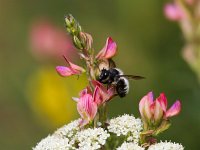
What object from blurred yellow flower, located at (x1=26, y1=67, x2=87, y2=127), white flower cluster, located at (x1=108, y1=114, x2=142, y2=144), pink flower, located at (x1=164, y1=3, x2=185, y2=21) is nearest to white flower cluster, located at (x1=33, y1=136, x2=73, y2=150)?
white flower cluster, located at (x1=108, y1=114, x2=142, y2=144)

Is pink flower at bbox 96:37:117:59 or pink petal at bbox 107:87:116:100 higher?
pink flower at bbox 96:37:117:59

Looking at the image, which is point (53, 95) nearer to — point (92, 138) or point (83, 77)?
point (83, 77)

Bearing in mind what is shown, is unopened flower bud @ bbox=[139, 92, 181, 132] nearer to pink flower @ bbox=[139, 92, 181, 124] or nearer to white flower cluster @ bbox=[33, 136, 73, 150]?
pink flower @ bbox=[139, 92, 181, 124]

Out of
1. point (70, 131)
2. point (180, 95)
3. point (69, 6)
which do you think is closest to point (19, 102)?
point (69, 6)

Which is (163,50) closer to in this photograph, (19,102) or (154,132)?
(19,102)

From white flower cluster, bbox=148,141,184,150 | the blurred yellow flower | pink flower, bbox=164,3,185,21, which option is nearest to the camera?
white flower cluster, bbox=148,141,184,150

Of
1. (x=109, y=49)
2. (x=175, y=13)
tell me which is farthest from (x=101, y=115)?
(x=175, y=13)

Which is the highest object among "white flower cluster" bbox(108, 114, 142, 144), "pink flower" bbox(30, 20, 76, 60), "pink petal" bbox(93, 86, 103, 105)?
"pink flower" bbox(30, 20, 76, 60)
